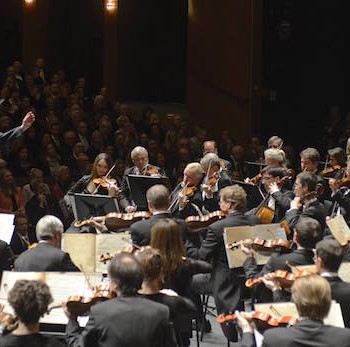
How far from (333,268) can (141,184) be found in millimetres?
3078

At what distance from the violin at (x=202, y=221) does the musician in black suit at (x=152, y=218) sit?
0.42 metres

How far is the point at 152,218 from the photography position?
6.20 m

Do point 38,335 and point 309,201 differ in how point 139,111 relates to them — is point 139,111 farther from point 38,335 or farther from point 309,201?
point 38,335

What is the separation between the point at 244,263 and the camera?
19.4 feet

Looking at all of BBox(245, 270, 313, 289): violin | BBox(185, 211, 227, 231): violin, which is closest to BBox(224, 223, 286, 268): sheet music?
BBox(185, 211, 227, 231): violin

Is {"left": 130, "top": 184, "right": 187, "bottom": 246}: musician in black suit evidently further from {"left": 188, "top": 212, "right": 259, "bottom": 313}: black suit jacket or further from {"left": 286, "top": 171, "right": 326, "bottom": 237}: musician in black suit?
{"left": 286, "top": 171, "right": 326, "bottom": 237}: musician in black suit

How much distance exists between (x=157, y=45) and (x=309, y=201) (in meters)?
11.9

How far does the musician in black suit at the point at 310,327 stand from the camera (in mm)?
4191

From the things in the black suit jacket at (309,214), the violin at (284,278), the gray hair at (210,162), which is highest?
the gray hair at (210,162)

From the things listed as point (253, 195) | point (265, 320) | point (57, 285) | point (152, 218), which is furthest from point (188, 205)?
point (265, 320)

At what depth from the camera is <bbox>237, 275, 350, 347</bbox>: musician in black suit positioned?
4.19 meters

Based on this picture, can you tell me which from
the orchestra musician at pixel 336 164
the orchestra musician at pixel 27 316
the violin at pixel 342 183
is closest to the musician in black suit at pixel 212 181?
the orchestra musician at pixel 336 164

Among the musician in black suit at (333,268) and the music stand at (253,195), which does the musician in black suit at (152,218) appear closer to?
the musician in black suit at (333,268)

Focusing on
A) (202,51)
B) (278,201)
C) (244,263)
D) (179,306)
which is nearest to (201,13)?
(202,51)
